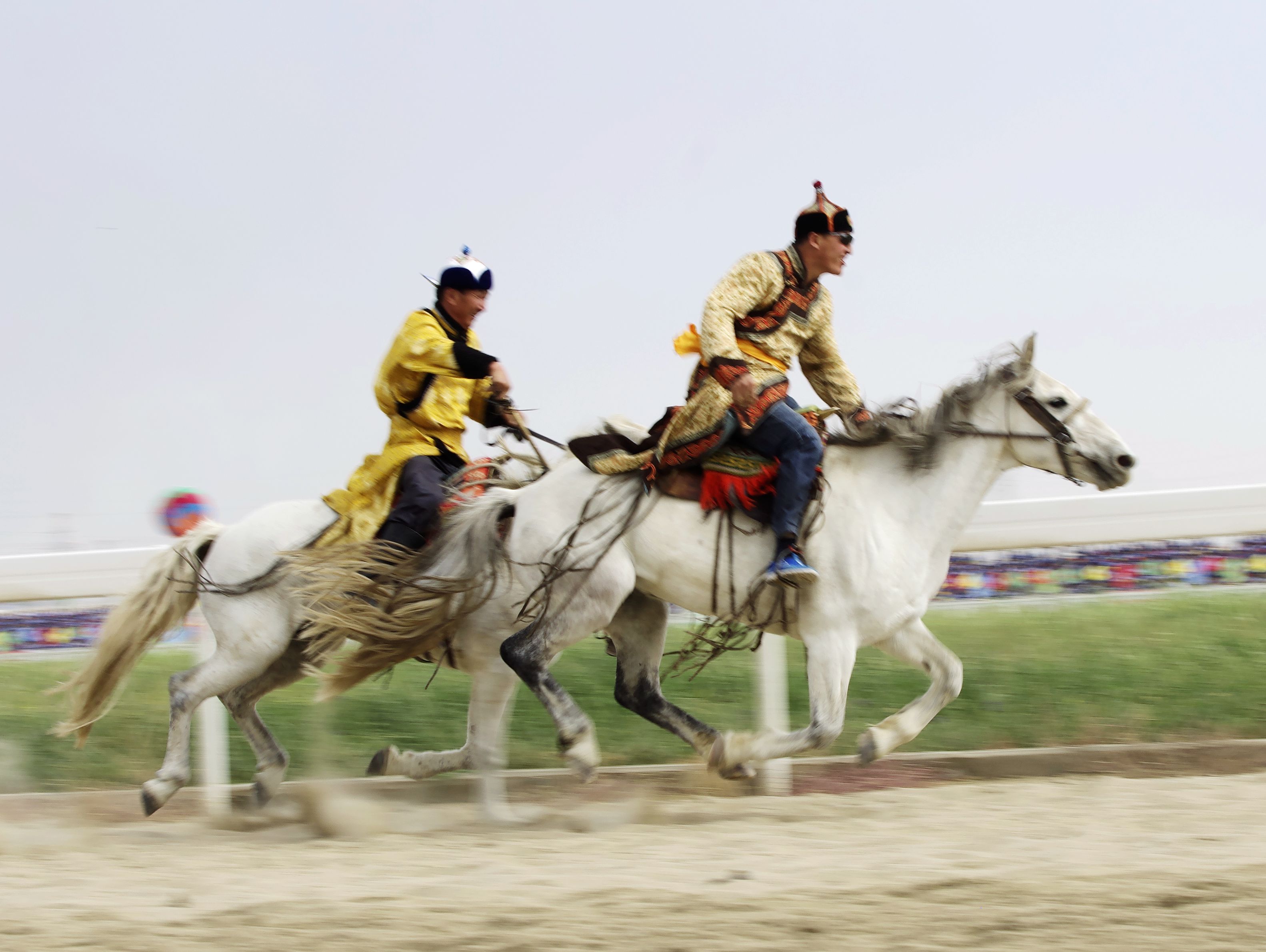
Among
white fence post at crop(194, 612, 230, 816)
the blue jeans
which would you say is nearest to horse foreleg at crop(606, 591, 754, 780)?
the blue jeans

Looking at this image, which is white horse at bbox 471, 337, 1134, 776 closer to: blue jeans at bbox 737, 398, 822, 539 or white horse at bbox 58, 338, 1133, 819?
white horse at bbox 58, 338, 1133, 819

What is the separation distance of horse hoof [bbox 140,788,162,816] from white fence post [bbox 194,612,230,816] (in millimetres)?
468

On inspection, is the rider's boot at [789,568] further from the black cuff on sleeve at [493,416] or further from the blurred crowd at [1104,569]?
the blurred crowd at [1104,569]

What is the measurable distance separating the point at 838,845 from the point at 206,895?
6.41ft

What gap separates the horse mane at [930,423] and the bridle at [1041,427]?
6cm

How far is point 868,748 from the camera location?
15.5 ft

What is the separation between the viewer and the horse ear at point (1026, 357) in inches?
191

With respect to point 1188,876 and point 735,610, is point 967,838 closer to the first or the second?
point 1188,876

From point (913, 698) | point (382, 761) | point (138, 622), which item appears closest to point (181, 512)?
point (138, 622)

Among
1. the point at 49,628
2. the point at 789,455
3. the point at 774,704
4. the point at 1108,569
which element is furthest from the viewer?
the point at 49,628

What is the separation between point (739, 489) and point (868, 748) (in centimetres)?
107

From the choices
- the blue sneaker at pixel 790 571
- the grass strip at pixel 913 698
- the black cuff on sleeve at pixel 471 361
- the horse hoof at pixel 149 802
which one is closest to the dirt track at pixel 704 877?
the horse hoof at pixel 149 802

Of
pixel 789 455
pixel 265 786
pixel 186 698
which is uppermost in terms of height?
pixel 789 455

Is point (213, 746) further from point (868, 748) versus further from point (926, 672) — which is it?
point (926, 672)
